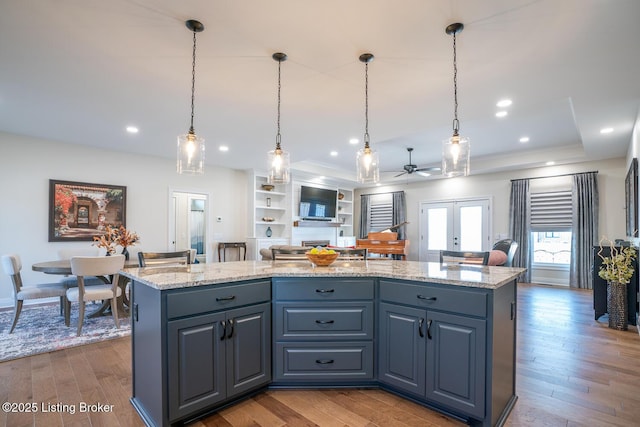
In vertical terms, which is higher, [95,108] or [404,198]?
[95,108]

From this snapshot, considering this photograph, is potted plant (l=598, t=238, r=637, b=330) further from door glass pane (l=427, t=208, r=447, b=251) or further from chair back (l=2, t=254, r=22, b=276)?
chair back (l=2, t=254, r=22, b=276)

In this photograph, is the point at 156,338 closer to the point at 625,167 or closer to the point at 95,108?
the point at 95,108

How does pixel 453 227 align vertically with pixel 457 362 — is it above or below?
above

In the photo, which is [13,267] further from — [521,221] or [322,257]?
[521,221]

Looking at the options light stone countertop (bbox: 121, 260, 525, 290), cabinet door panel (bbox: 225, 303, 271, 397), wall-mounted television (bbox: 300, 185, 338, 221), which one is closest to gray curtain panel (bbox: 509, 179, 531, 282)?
wall-mounted television (bbox: 300, 185, 338, 221)

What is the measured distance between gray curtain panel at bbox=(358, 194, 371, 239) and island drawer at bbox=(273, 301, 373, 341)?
811 cm

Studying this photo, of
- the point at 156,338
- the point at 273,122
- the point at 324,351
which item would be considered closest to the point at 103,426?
the point at 156,338

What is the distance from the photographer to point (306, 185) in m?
9.02

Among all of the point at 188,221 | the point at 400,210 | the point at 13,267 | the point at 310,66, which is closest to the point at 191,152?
the point at 310,66

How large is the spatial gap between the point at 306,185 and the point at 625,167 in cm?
696

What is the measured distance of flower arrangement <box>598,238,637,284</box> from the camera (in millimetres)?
4016

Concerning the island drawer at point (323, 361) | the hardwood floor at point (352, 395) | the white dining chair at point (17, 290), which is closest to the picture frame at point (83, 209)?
the white dining chair at point (17, 290)

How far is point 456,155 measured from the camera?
9.47 feet

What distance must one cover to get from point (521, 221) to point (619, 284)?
3617 mm
